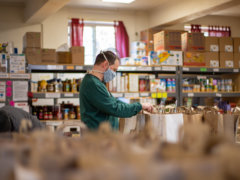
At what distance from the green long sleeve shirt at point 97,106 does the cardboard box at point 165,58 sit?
10.6 feet

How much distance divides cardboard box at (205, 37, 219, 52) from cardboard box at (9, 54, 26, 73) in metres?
3.47

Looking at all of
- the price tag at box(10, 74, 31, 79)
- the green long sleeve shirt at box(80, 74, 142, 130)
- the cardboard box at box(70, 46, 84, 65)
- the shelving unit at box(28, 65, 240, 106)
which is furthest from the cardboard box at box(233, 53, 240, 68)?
the green long sleeve shirt at box(80, 74, 142, 130)

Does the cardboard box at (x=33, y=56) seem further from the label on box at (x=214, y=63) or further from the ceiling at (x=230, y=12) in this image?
the ceiling at (x=230, y=12)

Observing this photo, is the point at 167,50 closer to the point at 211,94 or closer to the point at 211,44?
the point at 211,44

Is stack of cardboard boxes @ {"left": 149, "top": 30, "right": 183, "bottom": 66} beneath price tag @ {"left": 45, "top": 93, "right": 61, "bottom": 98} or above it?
above

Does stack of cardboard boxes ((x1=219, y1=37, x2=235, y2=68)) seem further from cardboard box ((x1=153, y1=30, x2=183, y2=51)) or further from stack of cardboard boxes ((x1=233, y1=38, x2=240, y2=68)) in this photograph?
cardboard box ((x1=153, y1=30, x2=183, y2=51))

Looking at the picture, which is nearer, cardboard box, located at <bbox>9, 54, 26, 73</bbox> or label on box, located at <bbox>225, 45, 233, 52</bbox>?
cardboard box, located at <bbox>9, 54, 26, 73</bbox>

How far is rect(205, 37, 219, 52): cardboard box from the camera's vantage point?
22.0ft

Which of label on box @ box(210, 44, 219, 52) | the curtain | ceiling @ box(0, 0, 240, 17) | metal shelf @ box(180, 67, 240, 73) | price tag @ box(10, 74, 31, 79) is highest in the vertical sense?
ceiling @ box(0, 0, 240, 17)

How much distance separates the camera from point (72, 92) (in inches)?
218

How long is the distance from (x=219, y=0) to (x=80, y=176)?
6.10 meters

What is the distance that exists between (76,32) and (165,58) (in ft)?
11.6

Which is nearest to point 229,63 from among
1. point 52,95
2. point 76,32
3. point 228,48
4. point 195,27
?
point 228,48

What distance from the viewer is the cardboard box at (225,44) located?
6770mm
